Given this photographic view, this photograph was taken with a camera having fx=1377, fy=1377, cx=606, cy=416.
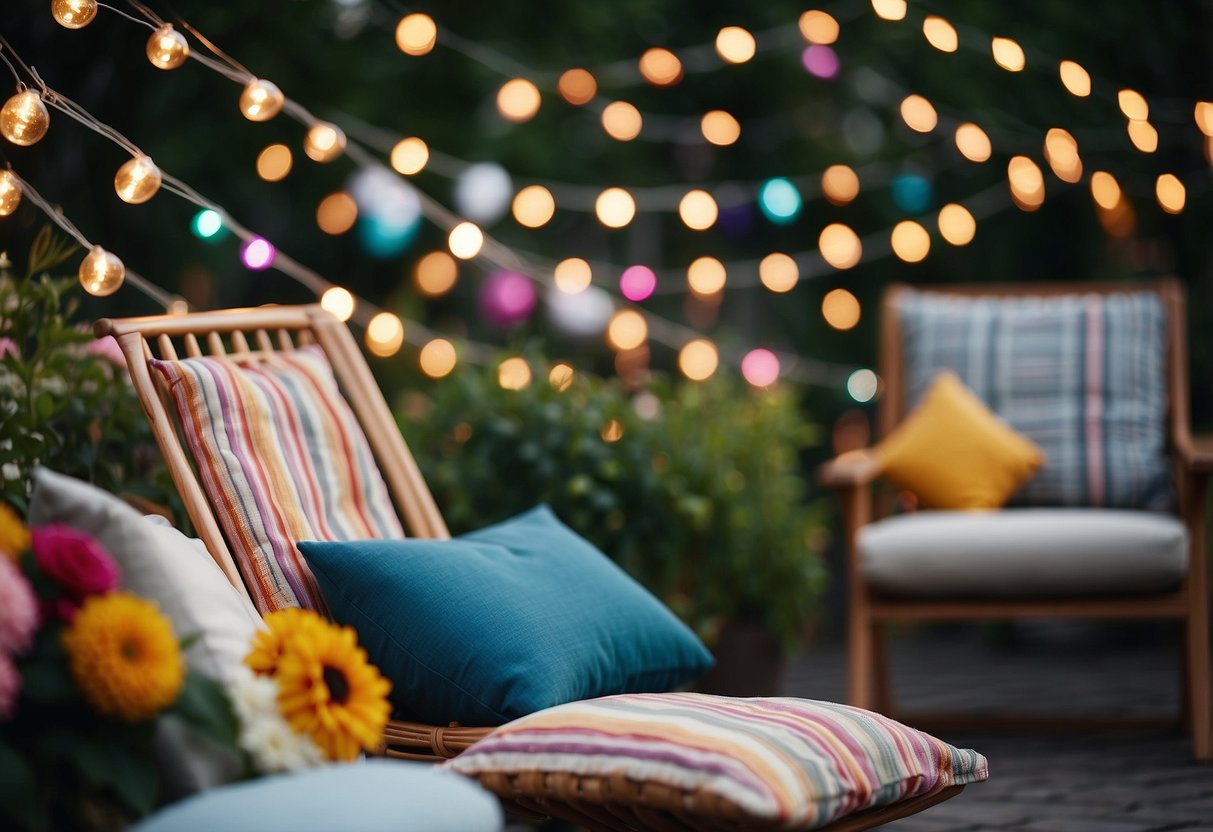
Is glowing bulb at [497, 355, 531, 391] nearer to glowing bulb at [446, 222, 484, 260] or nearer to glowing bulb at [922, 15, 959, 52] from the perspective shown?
glowing bulb at [446, 222, 484, 260]

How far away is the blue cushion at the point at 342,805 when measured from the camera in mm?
1168

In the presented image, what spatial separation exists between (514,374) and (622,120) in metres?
1.45

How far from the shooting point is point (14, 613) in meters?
1.23

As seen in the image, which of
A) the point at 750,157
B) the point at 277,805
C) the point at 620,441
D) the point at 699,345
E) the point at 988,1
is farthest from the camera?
the point at 750,157

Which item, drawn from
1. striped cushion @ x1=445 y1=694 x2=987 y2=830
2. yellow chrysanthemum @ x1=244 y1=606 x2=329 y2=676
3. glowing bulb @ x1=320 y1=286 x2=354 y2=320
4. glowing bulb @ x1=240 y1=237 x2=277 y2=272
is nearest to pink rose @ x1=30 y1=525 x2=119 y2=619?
yellow chrysanthemum @ x1=244 y1=606 x2=329 y2=676

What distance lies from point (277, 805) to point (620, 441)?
6.68 feet

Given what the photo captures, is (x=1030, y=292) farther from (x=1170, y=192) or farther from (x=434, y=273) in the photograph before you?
(x=434, y=273)

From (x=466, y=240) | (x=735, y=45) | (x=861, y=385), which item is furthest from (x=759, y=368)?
(x=466, y=240)

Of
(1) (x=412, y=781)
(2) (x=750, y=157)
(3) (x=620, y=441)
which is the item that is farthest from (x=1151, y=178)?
(1) (x=412, y=781)

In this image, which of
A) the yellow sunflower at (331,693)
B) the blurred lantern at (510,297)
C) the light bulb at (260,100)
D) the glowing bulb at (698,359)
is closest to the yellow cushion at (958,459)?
the glowing bulb at (698,359)

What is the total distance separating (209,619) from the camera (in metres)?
1.51

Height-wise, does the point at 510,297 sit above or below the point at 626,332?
above

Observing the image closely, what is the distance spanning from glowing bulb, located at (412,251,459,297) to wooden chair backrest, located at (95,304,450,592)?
2878mm

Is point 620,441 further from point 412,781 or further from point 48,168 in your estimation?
point 412,781
